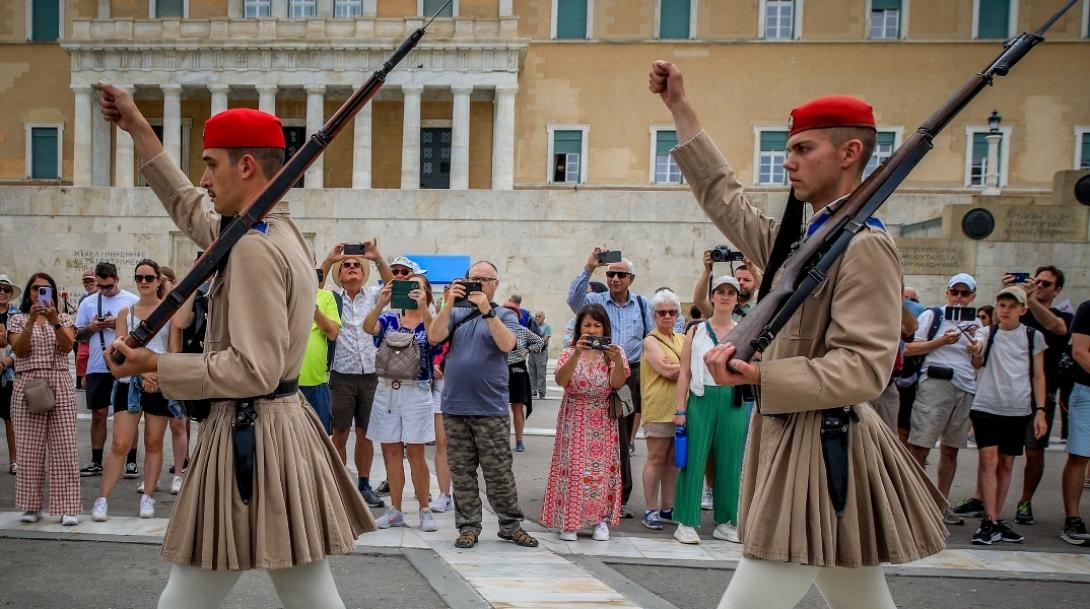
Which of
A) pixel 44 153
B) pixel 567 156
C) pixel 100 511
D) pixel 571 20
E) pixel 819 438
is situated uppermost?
pixel 571 20

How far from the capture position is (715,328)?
7617 mm

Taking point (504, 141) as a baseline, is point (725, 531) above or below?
below

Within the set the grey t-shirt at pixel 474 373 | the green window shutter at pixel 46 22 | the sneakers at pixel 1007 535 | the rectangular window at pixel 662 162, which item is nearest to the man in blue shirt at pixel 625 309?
the grey t-shirt at pixel 474 373

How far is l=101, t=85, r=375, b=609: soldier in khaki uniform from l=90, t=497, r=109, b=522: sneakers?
15.4 feet

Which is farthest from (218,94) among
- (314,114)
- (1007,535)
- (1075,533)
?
(1075,533)

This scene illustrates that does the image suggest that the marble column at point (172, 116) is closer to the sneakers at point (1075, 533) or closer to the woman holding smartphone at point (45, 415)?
the woman holding smartphone at point (45, 415)

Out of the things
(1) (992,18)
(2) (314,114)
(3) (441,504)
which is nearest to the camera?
(3) (441,504)

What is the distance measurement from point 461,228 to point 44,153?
761 inches

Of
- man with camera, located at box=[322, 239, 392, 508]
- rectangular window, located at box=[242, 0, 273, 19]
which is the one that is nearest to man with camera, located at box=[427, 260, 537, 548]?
man with camera, located at box=[322, 239, 392, 508]

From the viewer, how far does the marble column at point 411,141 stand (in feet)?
115

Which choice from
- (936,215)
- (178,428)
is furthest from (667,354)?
(936,215)

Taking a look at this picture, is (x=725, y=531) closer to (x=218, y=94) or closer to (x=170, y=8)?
(x=218, y=94)

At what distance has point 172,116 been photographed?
35438mm

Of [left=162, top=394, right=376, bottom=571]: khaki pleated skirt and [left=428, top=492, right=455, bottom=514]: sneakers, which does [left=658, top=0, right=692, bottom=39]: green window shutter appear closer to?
[left=428, top=492, right=455, bottom=514]: sneakers
